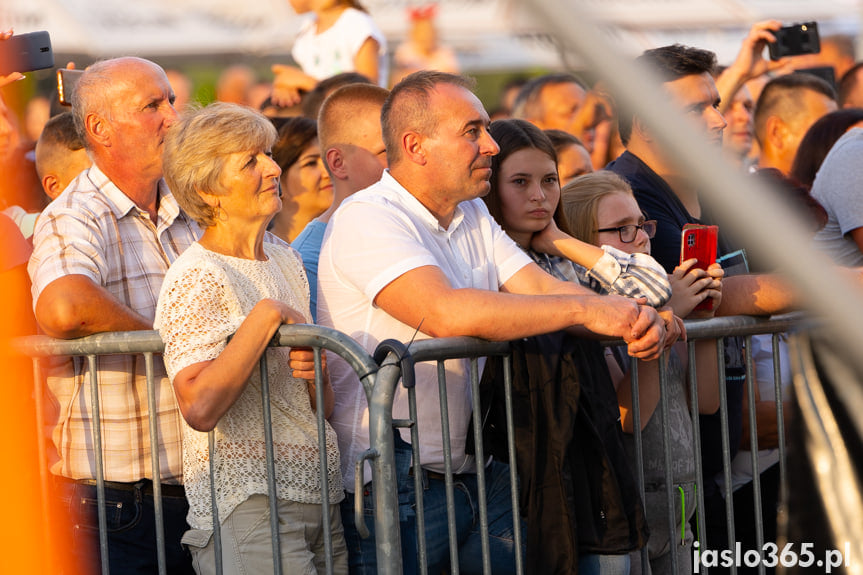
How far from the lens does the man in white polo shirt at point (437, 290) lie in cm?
318

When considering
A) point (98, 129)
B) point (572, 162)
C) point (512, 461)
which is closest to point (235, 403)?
point (512, 461)

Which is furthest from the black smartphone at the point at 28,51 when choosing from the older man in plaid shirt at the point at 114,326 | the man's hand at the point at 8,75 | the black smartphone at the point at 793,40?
the black smartphone at the point at 793,40

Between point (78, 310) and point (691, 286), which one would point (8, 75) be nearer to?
point (78, 310)

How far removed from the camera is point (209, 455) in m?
3.15

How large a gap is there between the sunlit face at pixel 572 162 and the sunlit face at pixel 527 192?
1.51 m

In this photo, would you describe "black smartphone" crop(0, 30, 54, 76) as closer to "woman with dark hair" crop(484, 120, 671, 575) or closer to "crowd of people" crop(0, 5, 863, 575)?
"crowd of people" crop(0, 5, 863, 575)

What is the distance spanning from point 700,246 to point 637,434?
0.69 metres

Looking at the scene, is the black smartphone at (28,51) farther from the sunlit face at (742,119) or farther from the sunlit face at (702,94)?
the sunlit face at (742,119)

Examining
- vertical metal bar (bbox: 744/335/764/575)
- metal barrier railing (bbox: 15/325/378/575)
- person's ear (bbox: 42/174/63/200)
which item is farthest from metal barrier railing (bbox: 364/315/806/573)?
person's ear (bbox: 42/174/63/200)

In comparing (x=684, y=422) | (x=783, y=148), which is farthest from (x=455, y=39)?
(x=684, y=422)

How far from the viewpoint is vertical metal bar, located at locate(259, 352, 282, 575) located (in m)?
3.08

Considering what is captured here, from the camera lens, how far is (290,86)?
6492mm

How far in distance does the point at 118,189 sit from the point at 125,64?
0.47m

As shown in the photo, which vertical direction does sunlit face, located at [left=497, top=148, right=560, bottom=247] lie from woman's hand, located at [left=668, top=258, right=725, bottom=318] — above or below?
above
